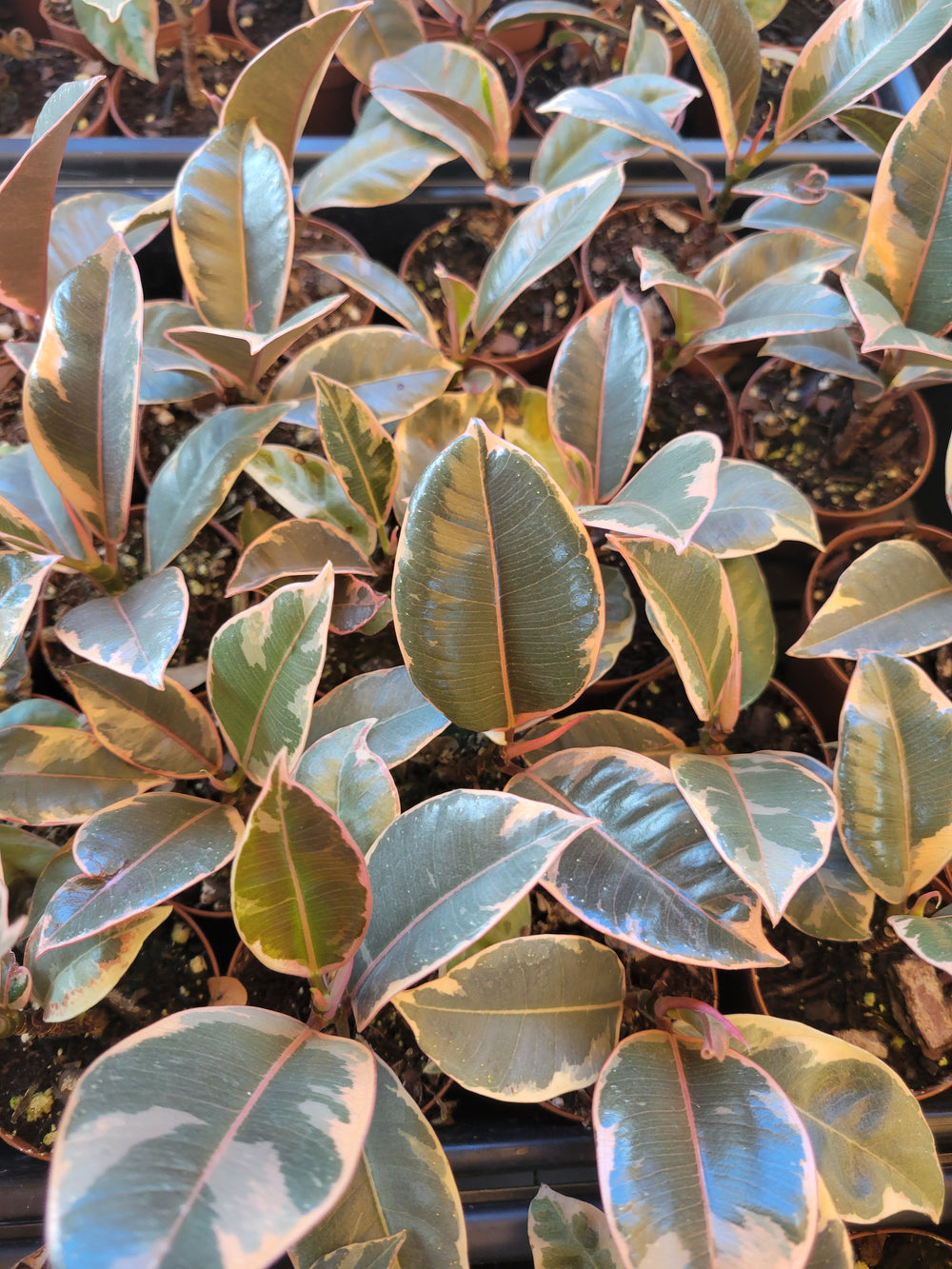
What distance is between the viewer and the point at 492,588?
1.85 ft

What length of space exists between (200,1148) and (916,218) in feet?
3.43

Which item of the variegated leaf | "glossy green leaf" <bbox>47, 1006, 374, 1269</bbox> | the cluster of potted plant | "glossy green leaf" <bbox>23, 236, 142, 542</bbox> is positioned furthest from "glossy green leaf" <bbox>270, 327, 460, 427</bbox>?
"glossy green leaf" <bbox>47, 1006, 374, 1269</bbox>

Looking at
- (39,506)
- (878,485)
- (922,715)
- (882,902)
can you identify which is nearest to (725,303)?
(878,485)

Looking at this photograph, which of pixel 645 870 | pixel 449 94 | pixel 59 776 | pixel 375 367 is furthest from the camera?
pixel 449 94

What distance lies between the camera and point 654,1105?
0.59 m

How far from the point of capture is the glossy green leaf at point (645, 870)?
1.90 ft

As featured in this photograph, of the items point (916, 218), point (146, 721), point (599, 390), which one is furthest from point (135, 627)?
point (916, 218)

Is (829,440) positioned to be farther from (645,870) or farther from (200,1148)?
(200,1148)

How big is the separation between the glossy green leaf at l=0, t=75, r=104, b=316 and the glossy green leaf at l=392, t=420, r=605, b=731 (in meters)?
0.51

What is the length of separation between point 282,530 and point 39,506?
28 cm

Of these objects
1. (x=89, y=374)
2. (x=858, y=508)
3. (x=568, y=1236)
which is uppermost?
(x=89, y=374)

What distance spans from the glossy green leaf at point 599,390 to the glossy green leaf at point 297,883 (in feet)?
1.61

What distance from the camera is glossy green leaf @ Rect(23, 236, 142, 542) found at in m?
0.72

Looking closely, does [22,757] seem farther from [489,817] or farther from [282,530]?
[489,817]
